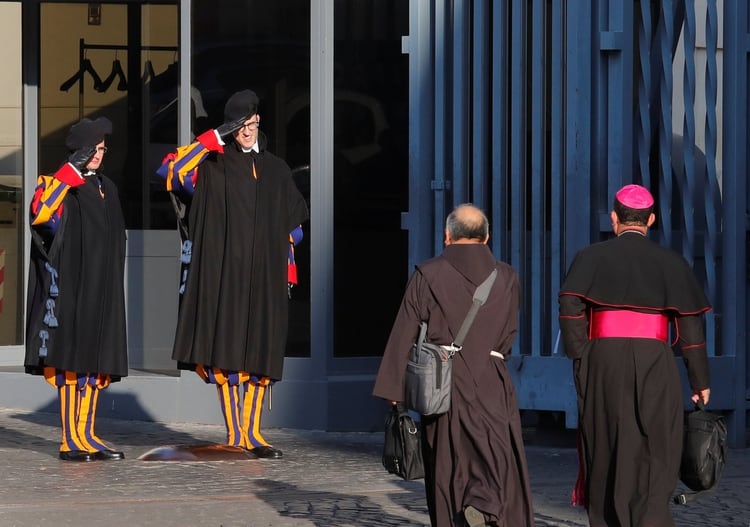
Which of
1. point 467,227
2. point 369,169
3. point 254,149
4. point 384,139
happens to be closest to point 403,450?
point 467,227

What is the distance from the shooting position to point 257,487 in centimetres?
846

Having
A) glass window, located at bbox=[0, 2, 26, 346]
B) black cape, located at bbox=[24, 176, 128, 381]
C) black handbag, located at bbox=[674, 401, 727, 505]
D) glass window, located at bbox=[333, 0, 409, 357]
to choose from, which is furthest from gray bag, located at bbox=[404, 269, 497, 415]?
glass window, located at bbox=[0, 2, 26, 346]

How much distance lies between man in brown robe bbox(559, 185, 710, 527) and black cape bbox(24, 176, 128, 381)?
3.55 metres

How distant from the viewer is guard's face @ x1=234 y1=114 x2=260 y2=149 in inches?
370

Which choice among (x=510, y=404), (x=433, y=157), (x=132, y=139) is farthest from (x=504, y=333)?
(x=132, y=139)

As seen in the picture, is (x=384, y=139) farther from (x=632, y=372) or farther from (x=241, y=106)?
(x=632, y=372)

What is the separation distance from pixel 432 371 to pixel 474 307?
302 mm

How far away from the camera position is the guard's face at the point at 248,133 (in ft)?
30.9

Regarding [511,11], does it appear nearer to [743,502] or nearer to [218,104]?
[218,104]

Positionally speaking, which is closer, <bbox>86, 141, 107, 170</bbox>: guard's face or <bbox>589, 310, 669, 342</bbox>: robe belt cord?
<bbox>589, 310, 669, 342</bbox>: robe belt cord

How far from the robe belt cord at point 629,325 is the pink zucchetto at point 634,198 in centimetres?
42

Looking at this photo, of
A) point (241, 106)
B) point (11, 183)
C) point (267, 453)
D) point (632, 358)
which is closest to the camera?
point (632, 358)

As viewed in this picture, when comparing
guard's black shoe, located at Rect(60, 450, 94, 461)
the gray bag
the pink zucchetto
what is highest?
the pink zucchetto

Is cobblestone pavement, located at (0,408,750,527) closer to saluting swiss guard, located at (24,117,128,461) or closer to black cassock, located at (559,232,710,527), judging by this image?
saluting swiss guard, located at (24,117,128,461)
